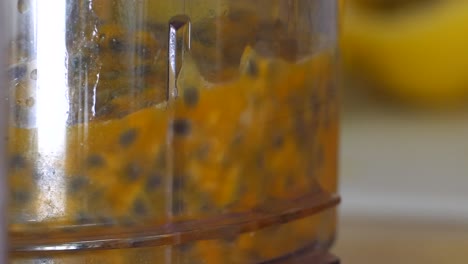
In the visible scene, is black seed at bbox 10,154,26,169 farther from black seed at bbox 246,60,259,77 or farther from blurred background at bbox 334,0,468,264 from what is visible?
blurred background at bbox 334,0,468,264

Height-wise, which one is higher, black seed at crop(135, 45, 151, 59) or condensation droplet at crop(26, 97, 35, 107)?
black seed at crop(135, 45, 151, 59)

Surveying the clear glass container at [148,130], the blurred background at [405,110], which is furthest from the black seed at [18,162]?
the blurred background at [405,110]

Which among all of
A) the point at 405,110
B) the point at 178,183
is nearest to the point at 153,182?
the point at 178,183

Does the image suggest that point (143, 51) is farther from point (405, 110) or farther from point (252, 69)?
point (405, 110)

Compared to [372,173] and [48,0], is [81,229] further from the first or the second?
[372,173]

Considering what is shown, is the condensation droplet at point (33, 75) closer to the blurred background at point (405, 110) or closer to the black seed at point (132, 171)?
the black seed at point (132, 171)

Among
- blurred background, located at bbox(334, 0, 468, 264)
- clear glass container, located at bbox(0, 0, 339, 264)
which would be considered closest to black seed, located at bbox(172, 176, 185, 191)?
clear glass container, located at bbox(0, 0, 339, 264)
